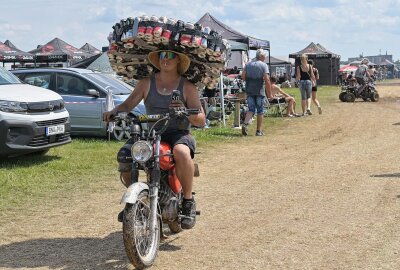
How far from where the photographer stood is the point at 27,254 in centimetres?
532

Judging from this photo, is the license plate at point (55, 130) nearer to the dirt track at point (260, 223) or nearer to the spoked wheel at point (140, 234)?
the dirt track at point (260, 223)

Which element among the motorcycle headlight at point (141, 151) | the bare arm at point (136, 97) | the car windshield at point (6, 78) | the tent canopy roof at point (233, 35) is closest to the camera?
the motorcycle headlight at point (141, 151)

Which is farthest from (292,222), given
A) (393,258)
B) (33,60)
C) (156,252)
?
(33,60)

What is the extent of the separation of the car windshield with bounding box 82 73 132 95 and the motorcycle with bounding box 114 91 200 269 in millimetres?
7982

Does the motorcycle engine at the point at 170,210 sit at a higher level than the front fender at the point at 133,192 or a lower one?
lower

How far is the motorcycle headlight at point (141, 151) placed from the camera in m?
4.86

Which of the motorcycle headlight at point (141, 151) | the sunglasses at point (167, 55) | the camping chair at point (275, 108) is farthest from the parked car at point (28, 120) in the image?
the camping chair at point (275, 108)

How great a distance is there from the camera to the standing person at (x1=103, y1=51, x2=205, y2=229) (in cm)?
519

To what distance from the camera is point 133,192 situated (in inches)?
185

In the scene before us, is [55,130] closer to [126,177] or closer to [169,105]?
[126,177]

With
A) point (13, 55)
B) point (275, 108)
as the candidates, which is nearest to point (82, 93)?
point (275, 108)

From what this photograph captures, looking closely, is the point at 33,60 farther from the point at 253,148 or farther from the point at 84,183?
the point at 84,183

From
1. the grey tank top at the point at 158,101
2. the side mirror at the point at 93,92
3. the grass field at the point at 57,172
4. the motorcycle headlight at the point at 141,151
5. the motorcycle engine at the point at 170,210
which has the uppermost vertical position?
the side mirror at the point at 93,92

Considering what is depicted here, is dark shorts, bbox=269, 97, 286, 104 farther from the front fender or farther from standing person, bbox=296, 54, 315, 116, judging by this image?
the front fender
